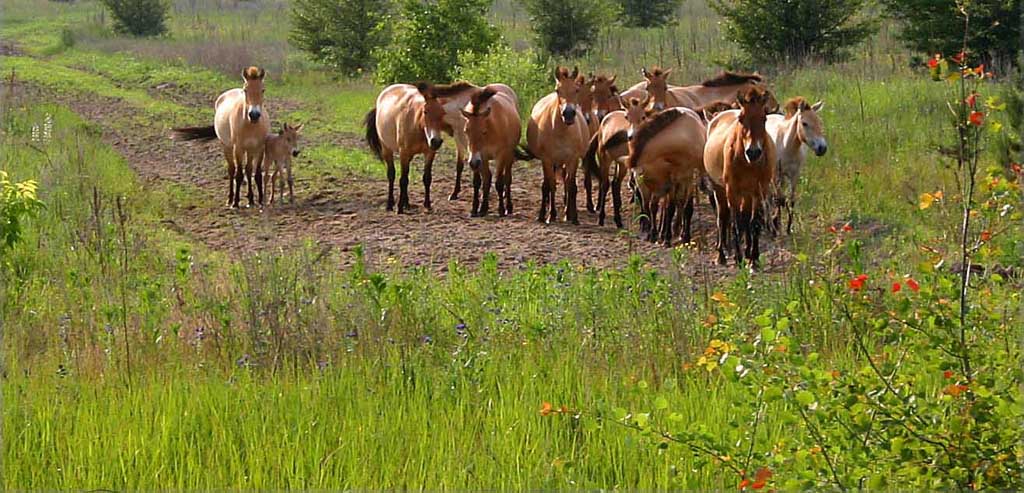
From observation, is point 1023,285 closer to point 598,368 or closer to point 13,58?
point 598,368

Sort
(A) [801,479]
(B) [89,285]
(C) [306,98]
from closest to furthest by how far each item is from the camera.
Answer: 1. (A) [801,479]
2. (B) [89,285]
3. (C) [306,98]

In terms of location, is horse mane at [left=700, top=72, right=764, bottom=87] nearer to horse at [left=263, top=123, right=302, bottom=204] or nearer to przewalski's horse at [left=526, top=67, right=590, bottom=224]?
przewalski's horse at [left=526, top=67, right=590, bottom=224]

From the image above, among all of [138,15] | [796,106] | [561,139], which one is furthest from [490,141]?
[138,15]

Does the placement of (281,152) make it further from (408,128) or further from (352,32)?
(352,32)

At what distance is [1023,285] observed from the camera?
668 cm

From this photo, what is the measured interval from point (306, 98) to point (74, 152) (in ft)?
39.2

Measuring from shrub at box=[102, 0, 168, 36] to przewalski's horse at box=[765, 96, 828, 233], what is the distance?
1571 inches

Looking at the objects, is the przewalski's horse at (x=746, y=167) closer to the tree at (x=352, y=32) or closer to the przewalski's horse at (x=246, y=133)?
the przewalski's horse at (x=246, y=133)

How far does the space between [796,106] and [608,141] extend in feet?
7.56

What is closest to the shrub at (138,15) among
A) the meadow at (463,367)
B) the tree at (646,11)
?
the tree at (646,11)

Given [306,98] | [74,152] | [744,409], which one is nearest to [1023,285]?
[744,409]

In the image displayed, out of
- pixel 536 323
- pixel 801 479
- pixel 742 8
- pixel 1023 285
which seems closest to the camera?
pixel 801 479

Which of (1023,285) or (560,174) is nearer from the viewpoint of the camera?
(1023,285)

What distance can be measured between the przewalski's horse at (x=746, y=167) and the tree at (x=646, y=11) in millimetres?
32594
